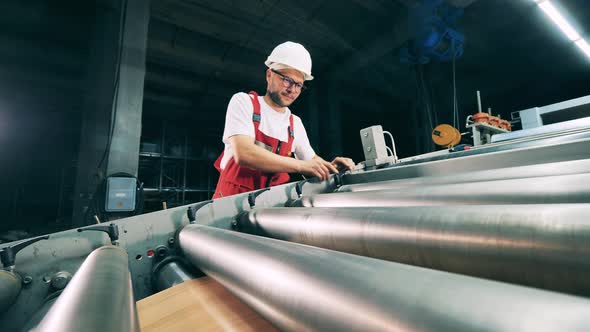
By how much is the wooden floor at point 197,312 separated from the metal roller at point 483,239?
0.75ft

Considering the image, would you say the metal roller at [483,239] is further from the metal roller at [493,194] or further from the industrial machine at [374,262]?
the metal roller at [493,194]

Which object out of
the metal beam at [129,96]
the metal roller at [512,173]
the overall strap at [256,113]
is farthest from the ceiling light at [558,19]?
the metal beam at [129,96]

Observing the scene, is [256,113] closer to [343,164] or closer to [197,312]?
[343,164]

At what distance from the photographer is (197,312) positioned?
0.46 meters

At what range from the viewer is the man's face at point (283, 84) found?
62.0 inches

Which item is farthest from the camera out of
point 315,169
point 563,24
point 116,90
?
point 563,24

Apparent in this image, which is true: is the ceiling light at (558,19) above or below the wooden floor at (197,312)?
above

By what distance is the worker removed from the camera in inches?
53.4

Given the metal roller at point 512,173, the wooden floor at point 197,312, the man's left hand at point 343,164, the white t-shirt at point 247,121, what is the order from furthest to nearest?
1. the white t-shirt at point 247,121
2. the man's left hand at point 343,164
3. the metal roller at point 512,173
4. the wooden floor at point 197,312

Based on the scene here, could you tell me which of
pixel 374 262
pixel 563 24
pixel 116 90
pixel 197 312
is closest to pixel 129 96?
pixel 116 90

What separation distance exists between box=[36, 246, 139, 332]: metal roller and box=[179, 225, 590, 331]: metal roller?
16 cm

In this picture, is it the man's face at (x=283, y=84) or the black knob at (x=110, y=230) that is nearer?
the black knob at (x=110, y=230)

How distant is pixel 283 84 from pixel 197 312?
4.46 feet

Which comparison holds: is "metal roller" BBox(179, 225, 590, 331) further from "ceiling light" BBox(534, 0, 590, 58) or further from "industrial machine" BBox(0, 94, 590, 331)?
"ceiling light" BBox(534, 0, 590, 58)
